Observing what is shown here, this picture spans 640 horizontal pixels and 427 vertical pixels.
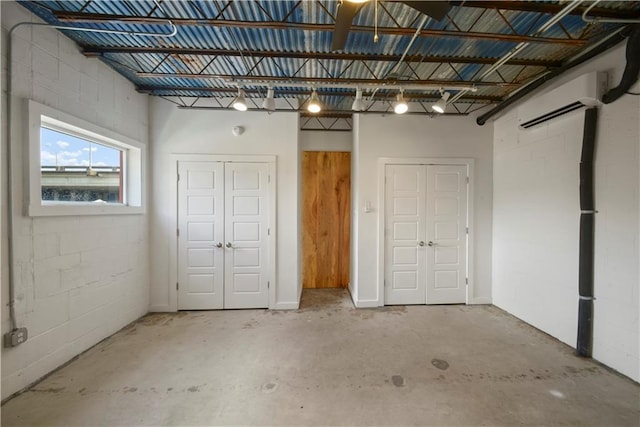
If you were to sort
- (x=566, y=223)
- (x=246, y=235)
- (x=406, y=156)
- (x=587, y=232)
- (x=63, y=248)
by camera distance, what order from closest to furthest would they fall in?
1. (x=63, y=248)
2. (x=587, y=232)
3. (x=566, y=223)
4. (x=246, y=235)
5. (x=406, y=156)

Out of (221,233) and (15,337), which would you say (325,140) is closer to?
(221,233)

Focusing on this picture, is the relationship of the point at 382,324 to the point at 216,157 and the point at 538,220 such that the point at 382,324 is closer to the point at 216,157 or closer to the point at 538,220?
the point at 538,220

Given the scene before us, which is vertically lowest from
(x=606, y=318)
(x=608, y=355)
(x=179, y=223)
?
(x=608, y=355)

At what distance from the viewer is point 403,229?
12.6 feet

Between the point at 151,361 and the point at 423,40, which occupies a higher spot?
the point at 423,40

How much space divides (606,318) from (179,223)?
17.1 feet

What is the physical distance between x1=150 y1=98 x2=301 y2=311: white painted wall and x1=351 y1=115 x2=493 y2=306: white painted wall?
103 centimetres

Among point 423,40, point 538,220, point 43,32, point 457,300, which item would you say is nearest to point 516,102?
point 538,220

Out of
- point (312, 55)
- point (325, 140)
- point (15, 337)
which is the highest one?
point (312, 55)

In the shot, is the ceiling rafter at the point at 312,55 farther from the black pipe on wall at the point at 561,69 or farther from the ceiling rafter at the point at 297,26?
the ceiling rafter at the point at 297,26

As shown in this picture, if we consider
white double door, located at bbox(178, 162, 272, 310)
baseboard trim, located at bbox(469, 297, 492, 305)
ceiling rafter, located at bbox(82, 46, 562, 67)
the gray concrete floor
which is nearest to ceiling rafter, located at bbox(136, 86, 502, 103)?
ceiling rafter, located at bbox(82, 46, 562, 67)

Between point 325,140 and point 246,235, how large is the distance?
2371 millimetres

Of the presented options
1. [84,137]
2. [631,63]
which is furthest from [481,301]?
[84,137]

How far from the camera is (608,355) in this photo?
2.33 m
